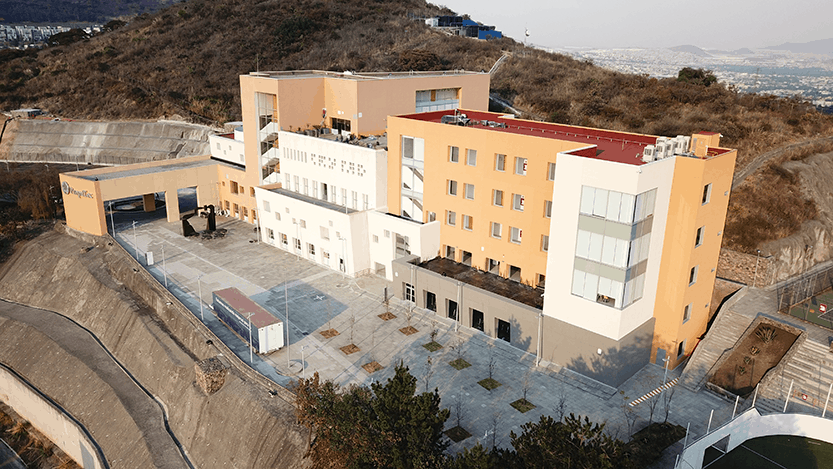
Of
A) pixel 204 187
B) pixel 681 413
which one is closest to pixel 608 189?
pixel 681 413

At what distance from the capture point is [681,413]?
2903 cm

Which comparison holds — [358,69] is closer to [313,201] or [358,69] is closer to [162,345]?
[313,201]

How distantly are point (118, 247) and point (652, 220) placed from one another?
147ft

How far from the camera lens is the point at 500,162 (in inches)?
1491

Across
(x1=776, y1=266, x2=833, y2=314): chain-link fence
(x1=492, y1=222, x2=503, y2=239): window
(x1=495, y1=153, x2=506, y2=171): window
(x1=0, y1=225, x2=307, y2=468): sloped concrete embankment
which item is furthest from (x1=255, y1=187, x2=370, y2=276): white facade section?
(x1=776, y1=266, x2=833, y2=314): chain-link fence

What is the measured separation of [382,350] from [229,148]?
36.1 m

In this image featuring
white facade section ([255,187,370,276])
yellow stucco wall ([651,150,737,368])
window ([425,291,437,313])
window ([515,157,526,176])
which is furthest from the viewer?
white facade section ([255,187,370,276])

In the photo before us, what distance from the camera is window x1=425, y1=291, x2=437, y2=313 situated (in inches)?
1590

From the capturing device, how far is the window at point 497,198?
3847 centimetres

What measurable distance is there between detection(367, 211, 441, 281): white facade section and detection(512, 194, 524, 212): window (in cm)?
688

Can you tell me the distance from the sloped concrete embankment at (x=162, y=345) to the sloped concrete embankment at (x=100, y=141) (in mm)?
33081

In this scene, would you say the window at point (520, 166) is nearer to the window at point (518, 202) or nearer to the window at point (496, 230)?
the window at point (518, 202)

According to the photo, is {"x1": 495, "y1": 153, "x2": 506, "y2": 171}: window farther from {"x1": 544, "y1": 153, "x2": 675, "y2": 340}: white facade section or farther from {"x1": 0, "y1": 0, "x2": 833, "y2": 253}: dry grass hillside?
{"x1": 0, "y1": 0, "x2": 833, "y2": 253}: dry grass hillside

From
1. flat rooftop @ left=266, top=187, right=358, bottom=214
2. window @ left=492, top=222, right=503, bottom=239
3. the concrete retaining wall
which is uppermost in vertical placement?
window @ left=492, top=222, right=503, bottom=239
